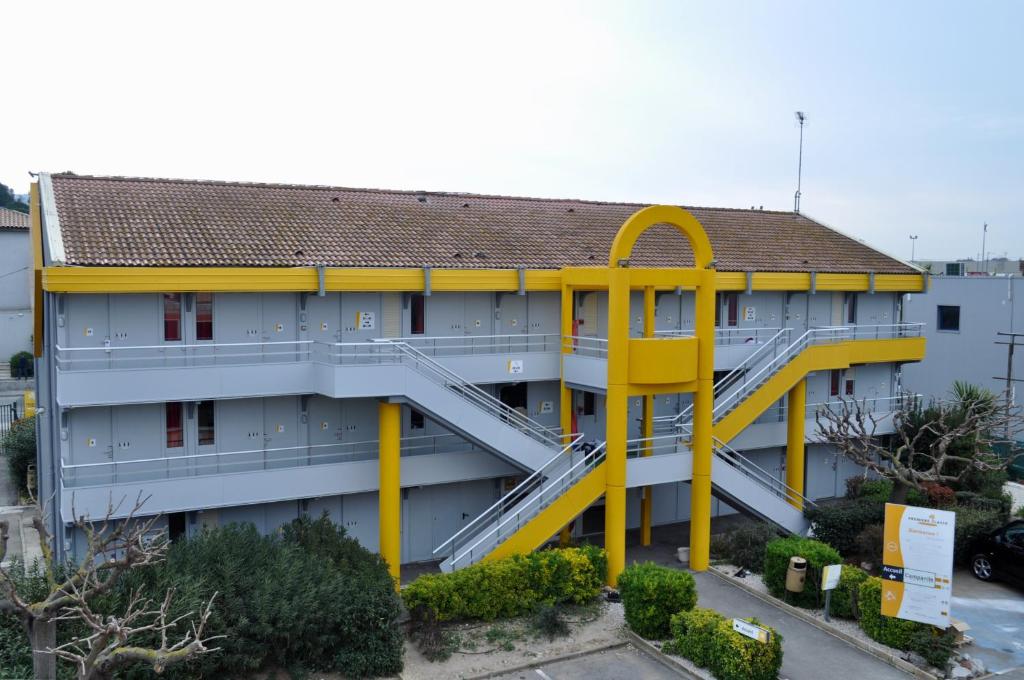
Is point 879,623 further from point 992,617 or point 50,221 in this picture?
point 50,221

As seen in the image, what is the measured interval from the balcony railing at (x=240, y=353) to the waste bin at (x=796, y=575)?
8.92 meters

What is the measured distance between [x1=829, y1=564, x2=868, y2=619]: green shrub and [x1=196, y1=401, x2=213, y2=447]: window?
1510 centimetres

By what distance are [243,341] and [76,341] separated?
12.1 feet

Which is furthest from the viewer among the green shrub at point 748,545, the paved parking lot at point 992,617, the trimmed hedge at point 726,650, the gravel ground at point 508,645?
the green shrub at point 748,545

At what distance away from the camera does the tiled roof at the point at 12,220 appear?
5672cm

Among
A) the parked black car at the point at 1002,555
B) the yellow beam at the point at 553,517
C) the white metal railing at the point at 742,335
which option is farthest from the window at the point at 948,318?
the yellow beam at the point at 553,517

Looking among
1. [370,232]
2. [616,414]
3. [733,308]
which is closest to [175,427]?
[370,232]

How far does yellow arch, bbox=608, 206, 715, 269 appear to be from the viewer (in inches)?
859

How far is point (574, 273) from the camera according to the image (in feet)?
79.4

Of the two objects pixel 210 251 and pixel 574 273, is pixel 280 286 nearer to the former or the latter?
pixel 210 251

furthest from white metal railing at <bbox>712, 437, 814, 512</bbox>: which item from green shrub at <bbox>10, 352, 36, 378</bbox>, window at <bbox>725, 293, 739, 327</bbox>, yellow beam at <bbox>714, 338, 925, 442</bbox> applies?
green shrub at <bbox>10, 352, 36, 378</bbox>

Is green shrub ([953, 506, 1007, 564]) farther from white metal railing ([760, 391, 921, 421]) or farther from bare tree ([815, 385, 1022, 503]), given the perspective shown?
white metal railing ([760, 391, 921, 421])

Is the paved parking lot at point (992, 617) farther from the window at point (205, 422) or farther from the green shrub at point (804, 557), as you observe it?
the window at point (205, 422)

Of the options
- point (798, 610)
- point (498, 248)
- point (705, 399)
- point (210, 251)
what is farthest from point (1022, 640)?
point (210, 251)
